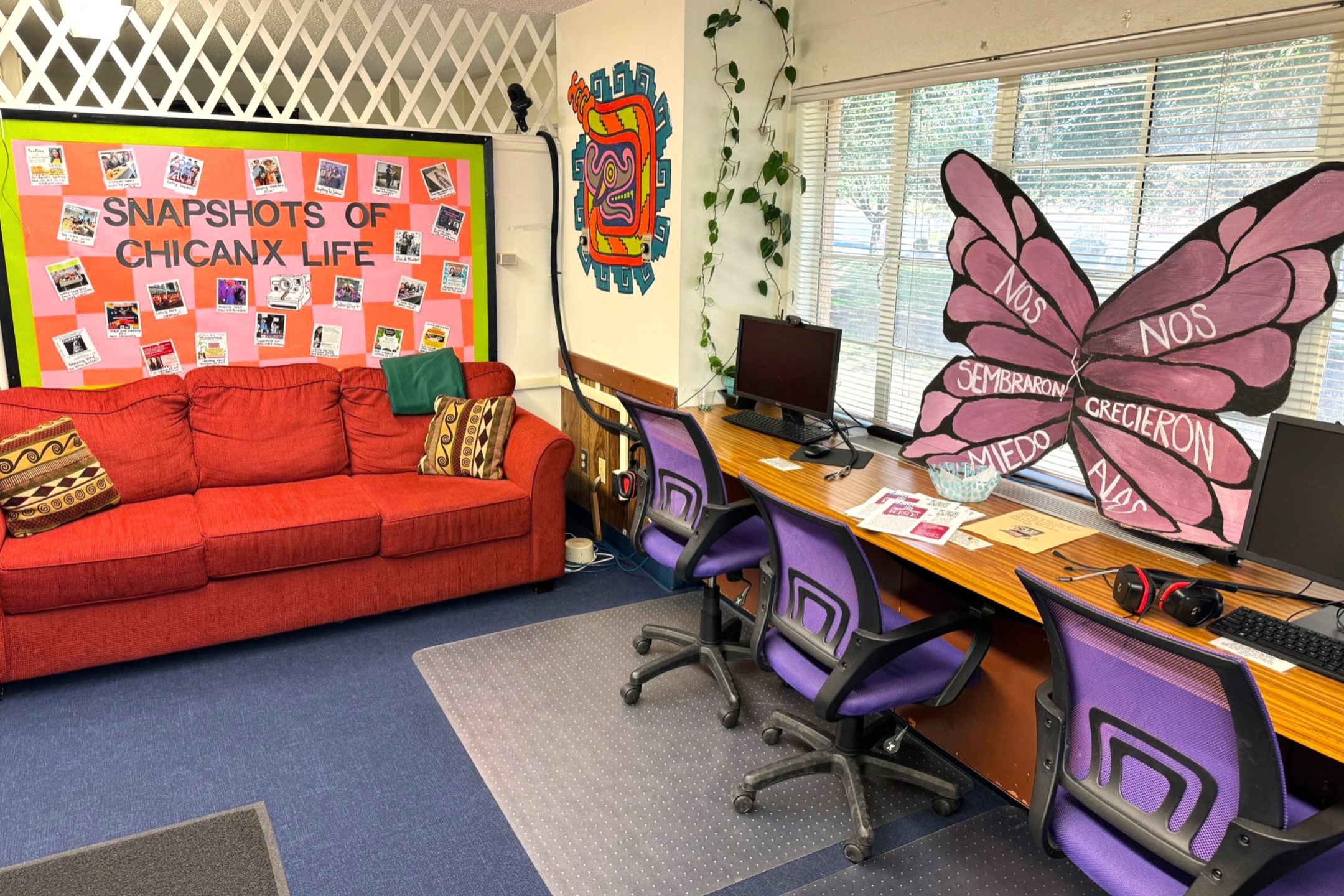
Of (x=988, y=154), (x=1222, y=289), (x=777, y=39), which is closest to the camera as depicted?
(x=1222, y=289)

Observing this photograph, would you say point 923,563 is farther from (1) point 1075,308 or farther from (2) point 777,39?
(2) point 777,39

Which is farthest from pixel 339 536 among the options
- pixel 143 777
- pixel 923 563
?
pixel 923 563

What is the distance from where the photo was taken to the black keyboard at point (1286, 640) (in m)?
1.65

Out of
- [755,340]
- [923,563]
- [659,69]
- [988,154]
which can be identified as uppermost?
[659,69]

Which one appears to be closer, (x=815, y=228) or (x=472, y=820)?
(x=472, y=820)

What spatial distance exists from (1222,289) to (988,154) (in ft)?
2.76

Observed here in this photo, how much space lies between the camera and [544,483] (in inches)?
141

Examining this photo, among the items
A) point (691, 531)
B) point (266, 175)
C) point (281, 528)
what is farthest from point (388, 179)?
point (691, 531)

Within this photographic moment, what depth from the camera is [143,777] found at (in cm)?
250

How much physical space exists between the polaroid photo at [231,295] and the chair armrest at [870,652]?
9.44ft

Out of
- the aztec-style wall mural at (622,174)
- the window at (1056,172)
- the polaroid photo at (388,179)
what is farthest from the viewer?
the polaroid photo at (388,179)

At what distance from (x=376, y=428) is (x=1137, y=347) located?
2791mm

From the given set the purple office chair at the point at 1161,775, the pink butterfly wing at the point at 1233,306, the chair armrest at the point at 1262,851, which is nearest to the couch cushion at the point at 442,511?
the pink butterfly wing at the point at 1233,306

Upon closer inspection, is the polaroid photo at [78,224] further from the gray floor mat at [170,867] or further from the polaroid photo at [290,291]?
the gray floor mat at [170,867]
